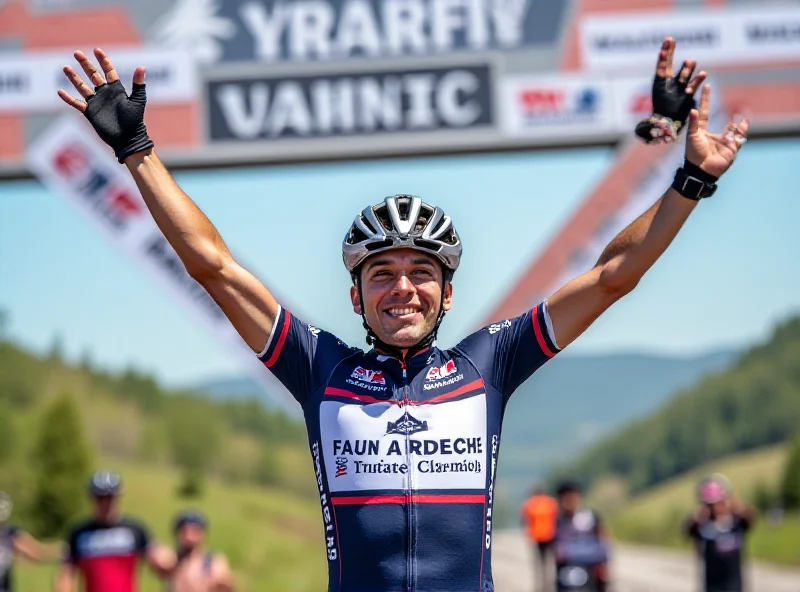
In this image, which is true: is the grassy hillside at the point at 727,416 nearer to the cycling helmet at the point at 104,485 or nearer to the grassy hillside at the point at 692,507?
the grassy hillside at the point at 692,507

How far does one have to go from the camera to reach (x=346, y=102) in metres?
16.0

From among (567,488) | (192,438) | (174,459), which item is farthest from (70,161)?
(192,438)

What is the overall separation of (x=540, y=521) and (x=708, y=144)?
15.5 meters

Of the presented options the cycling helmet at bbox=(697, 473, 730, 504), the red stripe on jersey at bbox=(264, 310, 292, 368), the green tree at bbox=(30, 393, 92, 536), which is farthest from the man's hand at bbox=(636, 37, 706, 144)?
the green tree at bbox=(30, 393, 92, 536)

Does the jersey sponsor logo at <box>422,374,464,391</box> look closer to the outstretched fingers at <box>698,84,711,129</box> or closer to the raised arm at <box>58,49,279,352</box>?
the raised arm at <box>58,49,279,352</box>

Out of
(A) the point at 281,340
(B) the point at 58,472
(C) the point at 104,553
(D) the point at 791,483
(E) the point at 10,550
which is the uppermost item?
(D) the point at 791,483

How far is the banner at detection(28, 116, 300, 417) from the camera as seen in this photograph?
50.8 ft

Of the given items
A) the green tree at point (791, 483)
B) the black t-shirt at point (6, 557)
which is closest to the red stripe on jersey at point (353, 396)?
the black t-shirt at point (6, 557)

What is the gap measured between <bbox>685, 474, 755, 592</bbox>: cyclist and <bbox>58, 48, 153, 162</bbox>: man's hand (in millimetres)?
10552

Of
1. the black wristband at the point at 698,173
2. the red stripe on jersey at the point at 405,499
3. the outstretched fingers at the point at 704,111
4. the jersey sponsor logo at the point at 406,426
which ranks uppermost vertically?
the outstretched fingers at the point at 704,111

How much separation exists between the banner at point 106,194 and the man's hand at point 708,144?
1173cm

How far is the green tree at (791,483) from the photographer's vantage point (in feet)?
90.6

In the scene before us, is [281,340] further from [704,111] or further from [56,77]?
[56,77]

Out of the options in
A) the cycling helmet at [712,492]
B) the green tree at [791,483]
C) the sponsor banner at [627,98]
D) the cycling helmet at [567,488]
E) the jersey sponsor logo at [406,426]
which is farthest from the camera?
the green tree at [791,483]
